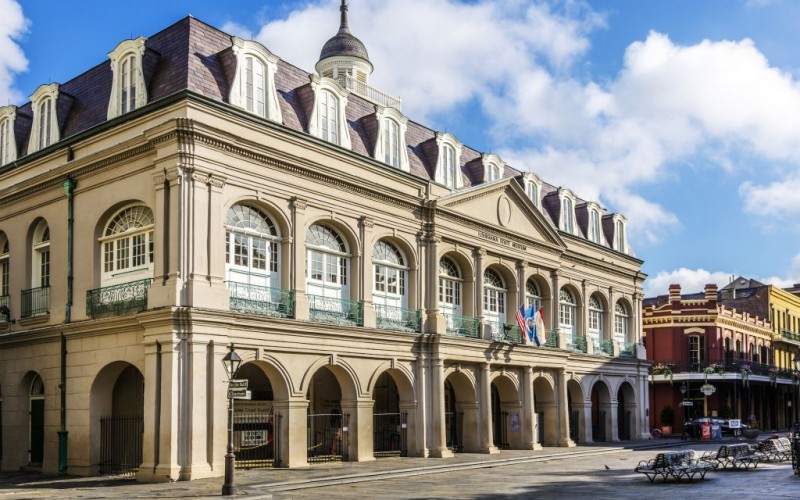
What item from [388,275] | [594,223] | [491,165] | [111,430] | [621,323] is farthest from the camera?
[621,323]

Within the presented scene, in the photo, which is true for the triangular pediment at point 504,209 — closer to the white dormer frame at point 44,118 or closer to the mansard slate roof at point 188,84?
the mansard slate roof at point 188,84

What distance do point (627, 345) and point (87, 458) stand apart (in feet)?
102

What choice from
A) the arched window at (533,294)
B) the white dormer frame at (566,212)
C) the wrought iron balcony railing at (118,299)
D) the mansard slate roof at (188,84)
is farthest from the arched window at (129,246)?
the white dormer frame at (566,212)

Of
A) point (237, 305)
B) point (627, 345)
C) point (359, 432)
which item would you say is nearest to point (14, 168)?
point (237, 305)

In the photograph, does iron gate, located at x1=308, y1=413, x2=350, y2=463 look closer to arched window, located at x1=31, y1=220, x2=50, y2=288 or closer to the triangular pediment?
the triangular pediment

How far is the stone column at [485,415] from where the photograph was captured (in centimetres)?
3634

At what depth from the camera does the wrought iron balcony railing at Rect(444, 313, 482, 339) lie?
36119 mm

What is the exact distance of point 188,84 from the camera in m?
26.9

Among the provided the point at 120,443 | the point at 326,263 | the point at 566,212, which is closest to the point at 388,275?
the point at 326,263

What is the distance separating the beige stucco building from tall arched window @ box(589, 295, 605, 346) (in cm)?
878

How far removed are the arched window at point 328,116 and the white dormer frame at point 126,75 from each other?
5988 millimetres

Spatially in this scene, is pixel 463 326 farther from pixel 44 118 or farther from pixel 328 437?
pixel 44 118

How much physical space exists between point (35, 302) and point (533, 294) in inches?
844

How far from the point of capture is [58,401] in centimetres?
2905
